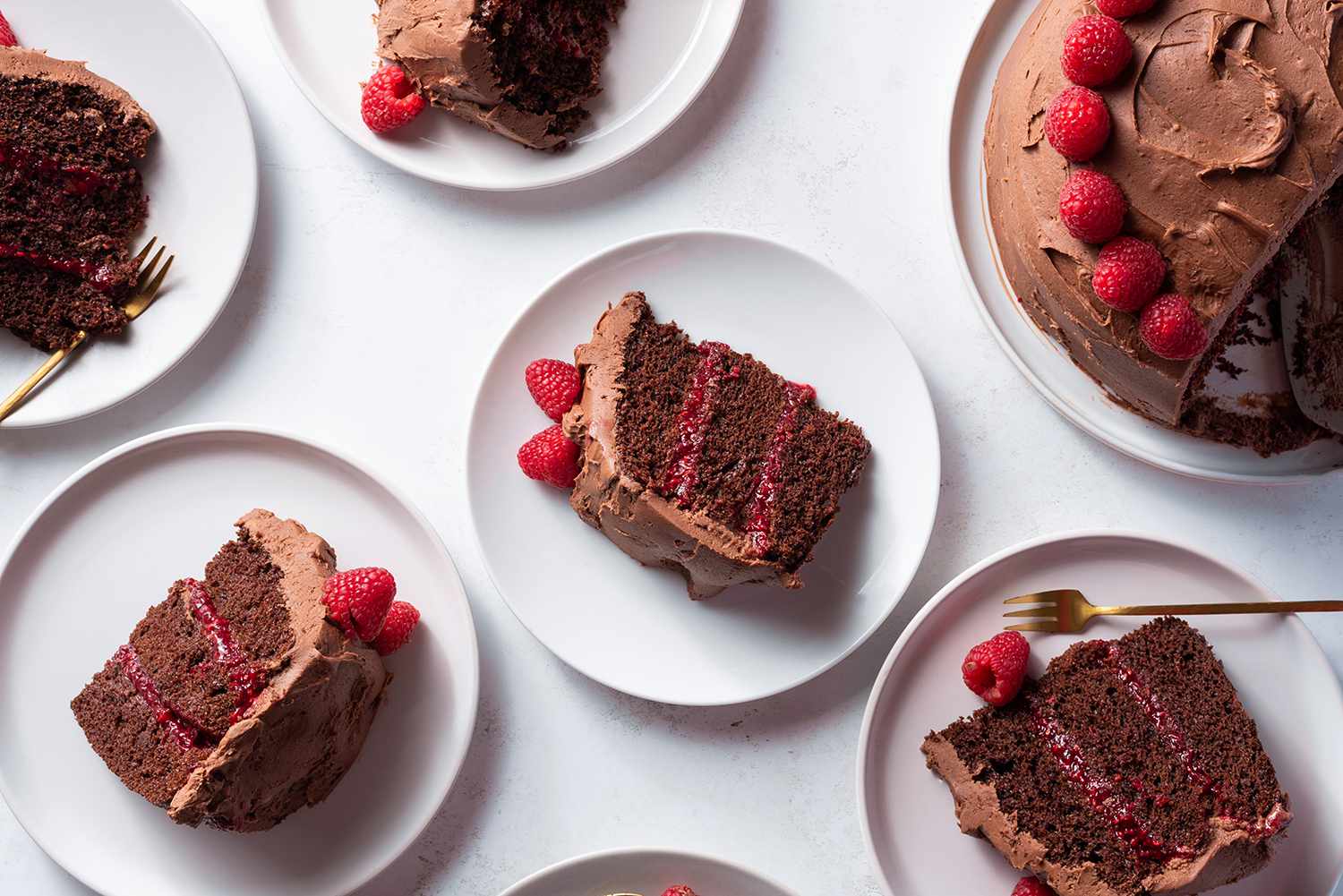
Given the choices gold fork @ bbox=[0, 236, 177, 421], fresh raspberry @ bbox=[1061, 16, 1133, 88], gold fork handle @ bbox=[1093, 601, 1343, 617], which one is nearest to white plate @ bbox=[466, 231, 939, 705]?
gold fork handle @ bbox=[1093, 601, 1343, 617]

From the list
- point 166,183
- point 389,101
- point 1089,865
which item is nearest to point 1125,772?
point 1089,865

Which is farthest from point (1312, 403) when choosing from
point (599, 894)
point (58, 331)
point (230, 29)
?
point (58, 331)

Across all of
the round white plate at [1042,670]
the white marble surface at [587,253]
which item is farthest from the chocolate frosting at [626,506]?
the round white plate at [1042,670]

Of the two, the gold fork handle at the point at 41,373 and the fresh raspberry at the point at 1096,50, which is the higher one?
the fresh raspberry at the point at 1096,50

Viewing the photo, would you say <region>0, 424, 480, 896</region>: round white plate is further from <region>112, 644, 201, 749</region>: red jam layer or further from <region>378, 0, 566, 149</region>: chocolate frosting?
<region>378, 0, 566, 149</region>: chocolate frosting

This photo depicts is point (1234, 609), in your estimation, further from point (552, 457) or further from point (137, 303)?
point (137, 303)

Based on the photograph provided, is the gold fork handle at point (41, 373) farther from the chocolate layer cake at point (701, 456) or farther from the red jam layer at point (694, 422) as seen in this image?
the red jam layer at point (694, 422)

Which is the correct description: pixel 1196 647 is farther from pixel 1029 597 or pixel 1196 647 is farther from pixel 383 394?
pixel 383 394
